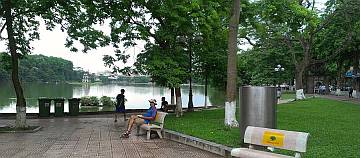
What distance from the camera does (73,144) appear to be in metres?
11.1

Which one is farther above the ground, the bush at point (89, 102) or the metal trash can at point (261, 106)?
the metal trash can at point (261, 106)

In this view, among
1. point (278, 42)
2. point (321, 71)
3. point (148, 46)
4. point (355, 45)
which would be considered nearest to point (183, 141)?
point (148, 46)

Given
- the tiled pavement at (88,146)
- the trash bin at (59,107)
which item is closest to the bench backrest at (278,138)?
the tiled pavement at (88,146)

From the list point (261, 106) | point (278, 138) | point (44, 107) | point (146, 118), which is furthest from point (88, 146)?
point (44, 107)

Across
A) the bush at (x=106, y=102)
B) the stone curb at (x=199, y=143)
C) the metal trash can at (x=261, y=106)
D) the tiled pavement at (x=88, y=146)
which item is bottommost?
the tiled pavement at (x=88, y=146)

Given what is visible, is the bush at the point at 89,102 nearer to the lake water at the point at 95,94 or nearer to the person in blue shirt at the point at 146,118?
the lake water at the point at 95,94

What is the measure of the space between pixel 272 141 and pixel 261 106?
2055mm

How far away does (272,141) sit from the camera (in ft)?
23.0

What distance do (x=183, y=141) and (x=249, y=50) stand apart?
47856mm

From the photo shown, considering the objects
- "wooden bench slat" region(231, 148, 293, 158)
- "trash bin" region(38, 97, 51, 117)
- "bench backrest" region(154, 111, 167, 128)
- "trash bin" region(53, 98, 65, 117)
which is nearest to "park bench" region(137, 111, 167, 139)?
"bench backrest" region(154, 111, 167, 128)

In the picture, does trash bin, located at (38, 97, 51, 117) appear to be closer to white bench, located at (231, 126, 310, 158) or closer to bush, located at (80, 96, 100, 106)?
bush, located at (80, 96, 100, 106)

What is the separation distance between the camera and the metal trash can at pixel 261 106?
899 centimetres

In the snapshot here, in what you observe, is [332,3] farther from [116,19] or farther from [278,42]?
[116,19]

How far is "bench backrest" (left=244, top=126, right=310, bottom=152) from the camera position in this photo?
21.4ft
